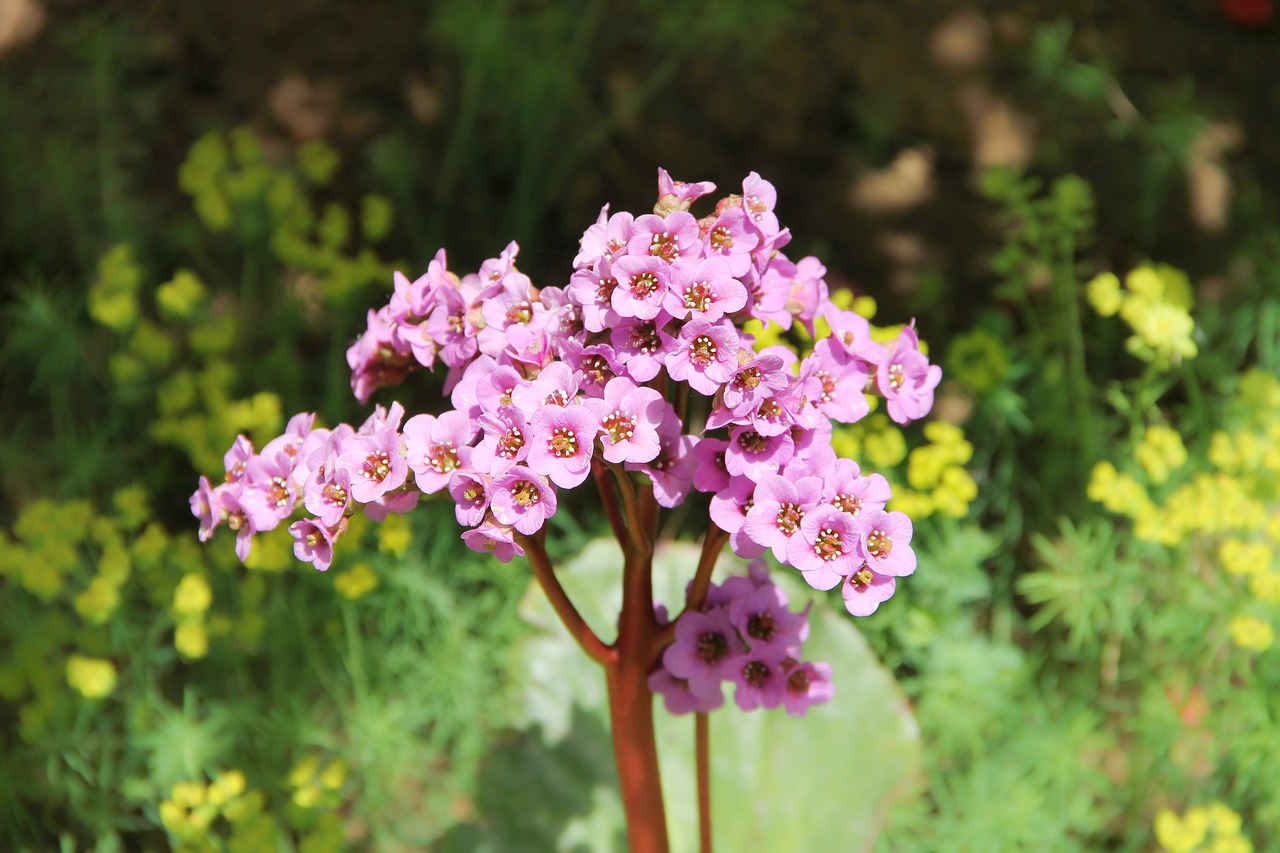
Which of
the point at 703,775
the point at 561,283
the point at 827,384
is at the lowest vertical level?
the point at 703,775

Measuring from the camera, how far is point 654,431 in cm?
98

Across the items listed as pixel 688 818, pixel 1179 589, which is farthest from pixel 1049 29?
pixel 688 818

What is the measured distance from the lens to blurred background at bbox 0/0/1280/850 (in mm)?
1893

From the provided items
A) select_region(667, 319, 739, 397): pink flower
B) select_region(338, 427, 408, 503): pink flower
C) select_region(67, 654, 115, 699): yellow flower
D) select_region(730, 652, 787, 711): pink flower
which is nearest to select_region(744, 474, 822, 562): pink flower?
select_region(667, 319, 739, 397): pink flower

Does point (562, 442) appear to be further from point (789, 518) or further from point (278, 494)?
point (278, 494)

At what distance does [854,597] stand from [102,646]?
59.1 inches

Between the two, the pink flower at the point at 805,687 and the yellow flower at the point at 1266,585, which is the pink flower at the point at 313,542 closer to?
the pink flower at the point at 805,687

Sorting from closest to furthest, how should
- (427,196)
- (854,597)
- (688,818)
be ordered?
(854,597)
(688,818)
(427,196)

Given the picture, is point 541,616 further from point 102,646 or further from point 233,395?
point 233,395

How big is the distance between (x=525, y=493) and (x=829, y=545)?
27 cm

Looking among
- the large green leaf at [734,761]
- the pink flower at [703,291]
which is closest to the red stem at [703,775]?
the large green leaf at [734,761]

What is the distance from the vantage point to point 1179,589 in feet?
6.59

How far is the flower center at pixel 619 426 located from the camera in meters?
0.98

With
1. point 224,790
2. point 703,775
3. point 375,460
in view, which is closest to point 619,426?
point 375,460
